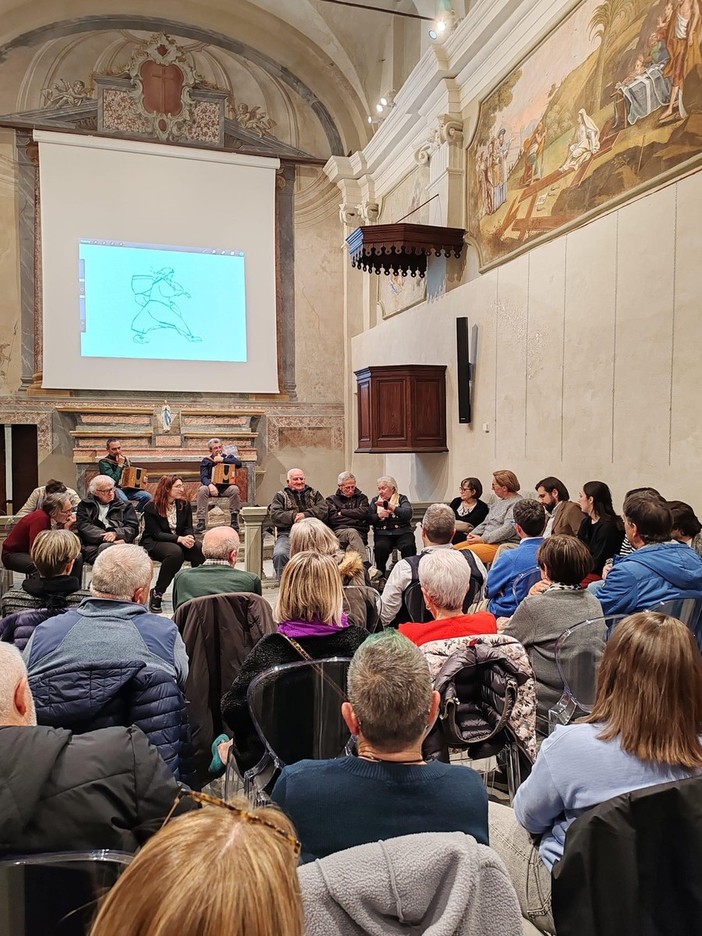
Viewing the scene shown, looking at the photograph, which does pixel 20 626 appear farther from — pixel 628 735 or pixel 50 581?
pixel 628 735

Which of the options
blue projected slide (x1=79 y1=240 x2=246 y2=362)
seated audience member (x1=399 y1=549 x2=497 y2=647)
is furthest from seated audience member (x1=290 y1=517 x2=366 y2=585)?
blue projected slide (x1=79 y1=240 x2=246 y2=362)

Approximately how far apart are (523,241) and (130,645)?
23.2ft

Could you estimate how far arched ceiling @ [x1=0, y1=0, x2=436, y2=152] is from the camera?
11.7m

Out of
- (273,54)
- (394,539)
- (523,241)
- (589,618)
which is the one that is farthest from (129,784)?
(273,54)

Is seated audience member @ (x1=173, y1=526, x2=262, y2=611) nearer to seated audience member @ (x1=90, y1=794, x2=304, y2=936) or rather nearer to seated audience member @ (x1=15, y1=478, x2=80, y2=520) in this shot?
seated audience member @ (x1=90, y1=794, x2=304, y2=936)

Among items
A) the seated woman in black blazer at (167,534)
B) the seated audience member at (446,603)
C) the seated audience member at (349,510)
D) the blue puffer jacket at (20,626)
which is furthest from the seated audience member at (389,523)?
the blue puffer jacket at (20,626)

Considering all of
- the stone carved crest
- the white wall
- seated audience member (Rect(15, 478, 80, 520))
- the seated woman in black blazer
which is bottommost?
the seated woman in black blazer

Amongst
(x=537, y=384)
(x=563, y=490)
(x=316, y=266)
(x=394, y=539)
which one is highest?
(x=316, y=266)

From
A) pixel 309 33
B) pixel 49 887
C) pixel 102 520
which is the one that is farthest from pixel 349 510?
pixel 309 33

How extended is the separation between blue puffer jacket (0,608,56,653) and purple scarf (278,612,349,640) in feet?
3.56

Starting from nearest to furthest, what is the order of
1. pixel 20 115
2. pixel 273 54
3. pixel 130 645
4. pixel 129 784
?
pixel 129 784 < pixel 130 645 < pixel 20 115 < pixel 273 54

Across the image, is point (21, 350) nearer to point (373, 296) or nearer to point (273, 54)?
point (373, 296)

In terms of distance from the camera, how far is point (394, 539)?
7.56m

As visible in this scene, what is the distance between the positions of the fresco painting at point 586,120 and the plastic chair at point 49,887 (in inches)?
253
